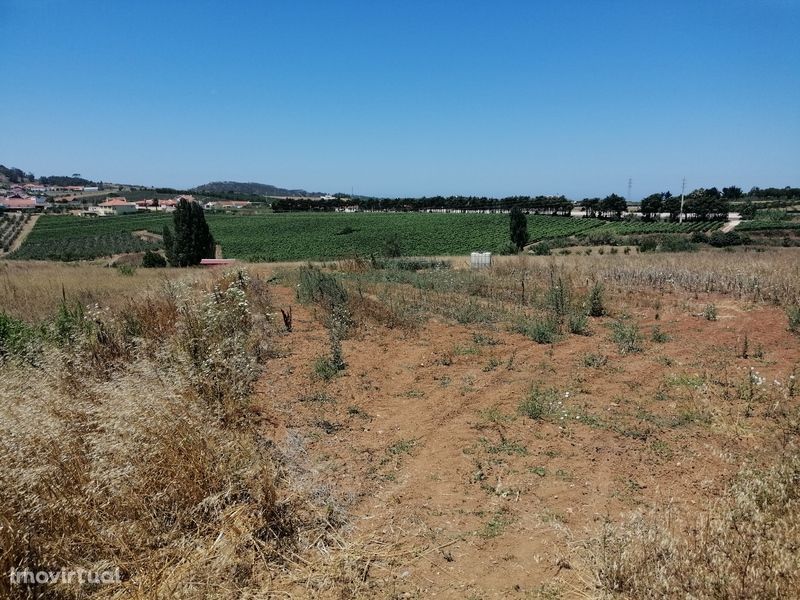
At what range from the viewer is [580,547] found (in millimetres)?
3221

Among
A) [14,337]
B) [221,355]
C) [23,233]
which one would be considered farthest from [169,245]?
[23,233]

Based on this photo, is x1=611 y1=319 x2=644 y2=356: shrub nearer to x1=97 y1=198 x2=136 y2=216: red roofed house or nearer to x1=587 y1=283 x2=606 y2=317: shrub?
x1=587 y1=283 x2=606 y2=317: shrub

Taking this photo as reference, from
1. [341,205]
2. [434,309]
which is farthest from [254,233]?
[434,309]

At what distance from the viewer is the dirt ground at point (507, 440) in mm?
3258

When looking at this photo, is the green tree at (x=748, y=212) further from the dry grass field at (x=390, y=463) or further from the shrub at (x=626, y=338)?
the dry grass field at (x=390, y=463)

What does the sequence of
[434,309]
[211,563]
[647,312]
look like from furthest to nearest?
1. [647,312]
2. [434,309]
3. [211,563]

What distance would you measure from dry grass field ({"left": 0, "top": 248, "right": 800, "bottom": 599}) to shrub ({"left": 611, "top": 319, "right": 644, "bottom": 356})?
7cm

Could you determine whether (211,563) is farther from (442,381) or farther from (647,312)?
(647,312)

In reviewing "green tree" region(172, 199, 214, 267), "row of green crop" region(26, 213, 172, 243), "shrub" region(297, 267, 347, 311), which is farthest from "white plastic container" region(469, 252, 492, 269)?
"row of green crop" region(26, 213, 172, 243)

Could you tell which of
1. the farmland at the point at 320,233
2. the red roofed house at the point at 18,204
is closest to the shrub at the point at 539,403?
the farmland at the point at 320,233

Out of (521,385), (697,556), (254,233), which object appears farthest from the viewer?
(254,233)

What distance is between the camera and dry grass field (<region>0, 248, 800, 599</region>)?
2.90 meters

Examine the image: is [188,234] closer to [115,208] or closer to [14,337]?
[14,337]

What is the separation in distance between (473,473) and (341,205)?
13277cm
